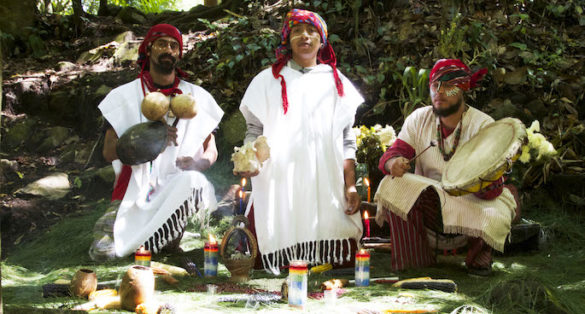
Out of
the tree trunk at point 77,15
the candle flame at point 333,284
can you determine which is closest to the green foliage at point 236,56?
the tree trunk at point 77,15

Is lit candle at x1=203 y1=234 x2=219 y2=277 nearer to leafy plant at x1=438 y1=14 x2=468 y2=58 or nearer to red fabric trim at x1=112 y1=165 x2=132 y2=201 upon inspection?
red fabric trim at x1=112 y1=165 x2=132 y2=201

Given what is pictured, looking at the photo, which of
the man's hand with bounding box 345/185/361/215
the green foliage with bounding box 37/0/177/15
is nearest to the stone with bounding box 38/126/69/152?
the green foliage with bounding box 37/0/177/15

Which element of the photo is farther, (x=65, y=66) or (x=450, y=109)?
(x=65, y=66)

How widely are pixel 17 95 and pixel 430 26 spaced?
6139 mm

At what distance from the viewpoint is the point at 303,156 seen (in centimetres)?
486

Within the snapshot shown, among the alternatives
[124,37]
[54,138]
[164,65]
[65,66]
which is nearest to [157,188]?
[164,65]

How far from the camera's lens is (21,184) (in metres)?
7.72

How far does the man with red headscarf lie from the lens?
15.5ft

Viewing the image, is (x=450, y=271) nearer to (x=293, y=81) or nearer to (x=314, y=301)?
(x=314, y=301)

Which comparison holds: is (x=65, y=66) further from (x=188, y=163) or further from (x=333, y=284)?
(x=333, y=284)

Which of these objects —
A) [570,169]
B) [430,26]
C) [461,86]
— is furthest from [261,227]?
[430,26]

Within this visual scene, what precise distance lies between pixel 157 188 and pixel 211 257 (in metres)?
1.14

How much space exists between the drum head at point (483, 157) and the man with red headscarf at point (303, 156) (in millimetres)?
850

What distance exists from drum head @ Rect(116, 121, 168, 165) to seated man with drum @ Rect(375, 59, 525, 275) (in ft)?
5.80
